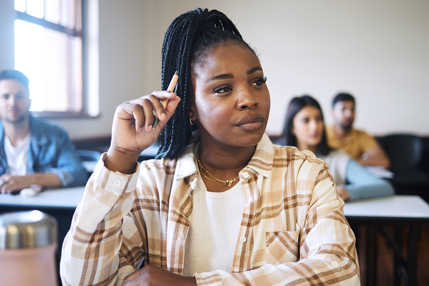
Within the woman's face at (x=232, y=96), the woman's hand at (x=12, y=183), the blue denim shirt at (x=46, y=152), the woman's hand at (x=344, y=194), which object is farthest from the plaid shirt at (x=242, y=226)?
the blue denim shirt at (x=46, y=152)

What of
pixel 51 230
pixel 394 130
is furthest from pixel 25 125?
pixel 394 130

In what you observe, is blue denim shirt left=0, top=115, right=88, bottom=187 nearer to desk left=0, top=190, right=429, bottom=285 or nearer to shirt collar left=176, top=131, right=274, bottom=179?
desk left=0, top=190, right=429, bottom=285

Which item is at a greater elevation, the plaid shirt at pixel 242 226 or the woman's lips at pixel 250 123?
the woman's lips at pixel 250 123

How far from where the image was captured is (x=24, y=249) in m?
Answer: 0.24

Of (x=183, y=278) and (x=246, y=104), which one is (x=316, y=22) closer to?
(x=246, y=104)

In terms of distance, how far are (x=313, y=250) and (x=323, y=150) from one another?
161cm

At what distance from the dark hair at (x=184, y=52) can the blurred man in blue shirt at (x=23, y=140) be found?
1355mm

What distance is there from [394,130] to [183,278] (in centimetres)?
510

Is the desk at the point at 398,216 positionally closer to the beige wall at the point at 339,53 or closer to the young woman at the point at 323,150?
the young woman at the point at 323,150

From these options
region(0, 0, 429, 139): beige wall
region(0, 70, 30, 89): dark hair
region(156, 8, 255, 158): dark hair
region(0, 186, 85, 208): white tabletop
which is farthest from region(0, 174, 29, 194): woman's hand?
region(0, 0, 429, 139): beige wall

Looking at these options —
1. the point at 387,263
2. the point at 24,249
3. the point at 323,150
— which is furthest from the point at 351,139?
the point at 24,249

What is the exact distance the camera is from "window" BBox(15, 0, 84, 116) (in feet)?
11.4

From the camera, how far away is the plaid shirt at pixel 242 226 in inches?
34.4

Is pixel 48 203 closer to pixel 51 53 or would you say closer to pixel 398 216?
pixel 398 216
